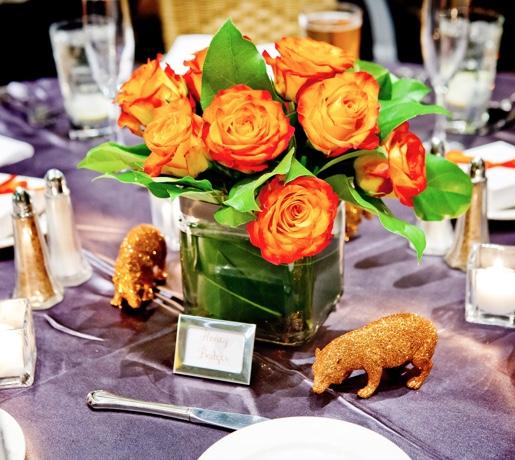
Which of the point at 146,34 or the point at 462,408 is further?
the point at 146,34

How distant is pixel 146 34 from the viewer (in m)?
3.67

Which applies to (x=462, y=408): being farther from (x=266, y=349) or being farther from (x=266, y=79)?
(x=266, y=79)

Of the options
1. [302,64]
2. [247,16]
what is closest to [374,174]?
[302,64]

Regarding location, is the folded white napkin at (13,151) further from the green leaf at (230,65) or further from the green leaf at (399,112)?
the green leaf at (399,112)

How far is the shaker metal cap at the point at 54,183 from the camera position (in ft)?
3.88

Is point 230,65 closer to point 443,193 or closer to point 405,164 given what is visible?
point 405,164

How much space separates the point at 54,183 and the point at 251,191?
16.8 inches

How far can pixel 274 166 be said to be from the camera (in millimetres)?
930

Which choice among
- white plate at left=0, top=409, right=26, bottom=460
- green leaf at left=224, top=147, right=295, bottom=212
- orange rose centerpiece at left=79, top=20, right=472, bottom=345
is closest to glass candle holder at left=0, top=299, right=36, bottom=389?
white plate at left=0, top=409, right=26, bottom=460

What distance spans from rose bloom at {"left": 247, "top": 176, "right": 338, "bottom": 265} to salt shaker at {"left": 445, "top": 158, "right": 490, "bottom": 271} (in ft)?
1.24

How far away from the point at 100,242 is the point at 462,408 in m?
0.71

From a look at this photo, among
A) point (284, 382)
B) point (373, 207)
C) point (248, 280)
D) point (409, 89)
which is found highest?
point (409, 89)

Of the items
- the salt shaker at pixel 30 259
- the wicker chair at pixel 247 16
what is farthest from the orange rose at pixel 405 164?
the wicker chair at pixel 247 16

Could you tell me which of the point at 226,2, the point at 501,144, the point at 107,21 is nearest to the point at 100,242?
the point at 107,21
